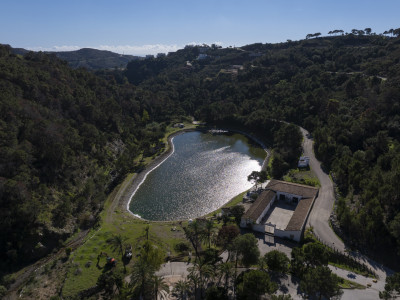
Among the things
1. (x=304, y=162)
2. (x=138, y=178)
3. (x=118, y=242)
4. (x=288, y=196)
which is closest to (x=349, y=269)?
(x=288, y=196)

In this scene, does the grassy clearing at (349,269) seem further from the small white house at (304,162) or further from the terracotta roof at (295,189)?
the small white house at (304,162)

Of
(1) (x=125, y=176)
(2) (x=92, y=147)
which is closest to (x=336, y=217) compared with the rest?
(1) (x=125, y=176)

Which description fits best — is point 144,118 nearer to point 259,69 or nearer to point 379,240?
point 259,69

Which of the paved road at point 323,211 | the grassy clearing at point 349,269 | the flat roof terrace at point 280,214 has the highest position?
the paved road at point 323,211

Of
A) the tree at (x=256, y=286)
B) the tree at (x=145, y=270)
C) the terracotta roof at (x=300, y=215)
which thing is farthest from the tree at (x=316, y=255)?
the tree at (x=145, y=270)

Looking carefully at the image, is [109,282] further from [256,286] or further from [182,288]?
[256,286]
